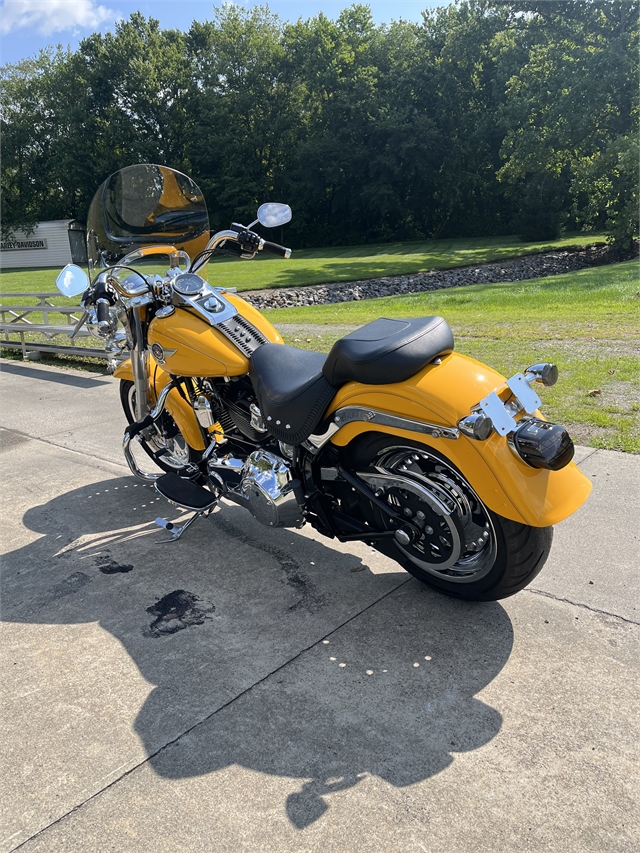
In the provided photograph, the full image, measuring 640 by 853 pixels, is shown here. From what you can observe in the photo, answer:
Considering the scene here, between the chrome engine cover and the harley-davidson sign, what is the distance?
47.5 metres

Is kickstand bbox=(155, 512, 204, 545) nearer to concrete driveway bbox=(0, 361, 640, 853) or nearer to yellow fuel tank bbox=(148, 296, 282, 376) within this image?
concrete driveway bbox=(0, 361, 640, 853)

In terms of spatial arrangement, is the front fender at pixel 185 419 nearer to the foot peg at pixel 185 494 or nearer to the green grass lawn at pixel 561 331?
the foot peg at pixel 185 494

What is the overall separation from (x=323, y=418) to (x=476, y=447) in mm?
746

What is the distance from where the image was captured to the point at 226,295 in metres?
3.78

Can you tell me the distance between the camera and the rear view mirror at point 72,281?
364 centimetres

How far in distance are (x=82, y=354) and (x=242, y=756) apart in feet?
26.0

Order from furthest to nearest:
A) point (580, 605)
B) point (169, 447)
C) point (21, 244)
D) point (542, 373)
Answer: point (21, 244) < point (169, 447) < point (580, 605) < point (542, 373)

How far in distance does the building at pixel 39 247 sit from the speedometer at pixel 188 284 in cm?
4482

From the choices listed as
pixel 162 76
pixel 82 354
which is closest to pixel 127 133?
pixel 162 76

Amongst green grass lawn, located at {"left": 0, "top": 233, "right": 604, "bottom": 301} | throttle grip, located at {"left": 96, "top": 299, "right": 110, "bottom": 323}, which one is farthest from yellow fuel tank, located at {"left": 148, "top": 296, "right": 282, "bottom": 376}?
green grass lawn, located at {"left": 0, "top": 233, "right": 604, "bottom": 301}

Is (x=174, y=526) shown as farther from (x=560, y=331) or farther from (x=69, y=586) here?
(x=560, y=331)

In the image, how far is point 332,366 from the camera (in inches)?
115

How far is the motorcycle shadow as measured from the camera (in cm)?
224

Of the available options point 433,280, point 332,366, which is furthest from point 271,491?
point 433,280
